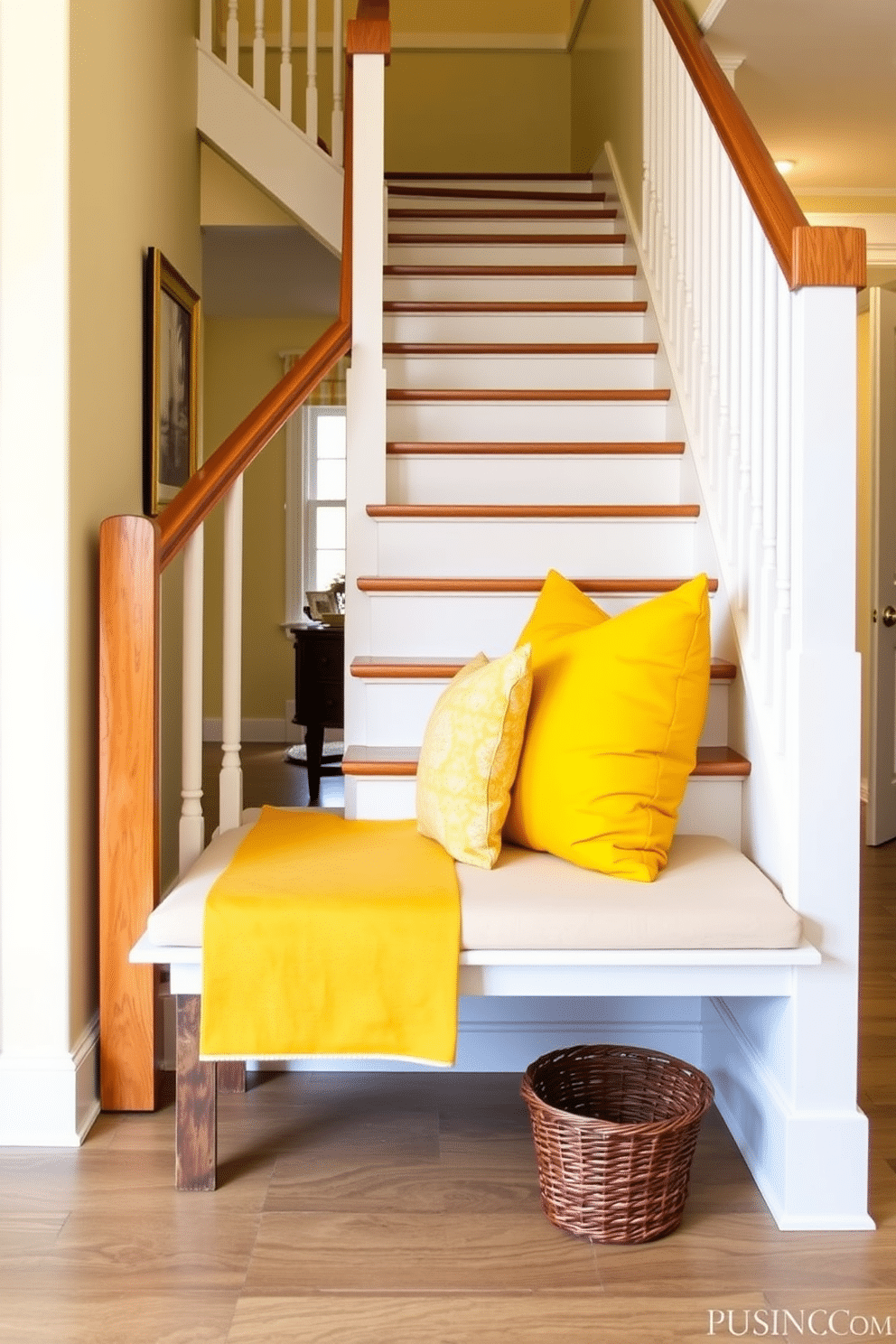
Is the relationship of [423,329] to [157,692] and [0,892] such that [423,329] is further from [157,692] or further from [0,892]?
[0,892]

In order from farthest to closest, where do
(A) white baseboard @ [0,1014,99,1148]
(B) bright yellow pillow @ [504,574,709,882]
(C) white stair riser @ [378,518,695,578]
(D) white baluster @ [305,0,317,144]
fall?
(D) white baluster @ [305,0,317,144] → (C) white stair riser @ [378,518,695,578] → (A) white baseboard @ [0,1014,99,1148] → (B) bright yellow pillow @ [504,574,709,882]

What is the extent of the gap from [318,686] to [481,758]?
11.9 ft

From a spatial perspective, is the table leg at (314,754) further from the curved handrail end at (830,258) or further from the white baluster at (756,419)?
the curved handrail end at (830,258)

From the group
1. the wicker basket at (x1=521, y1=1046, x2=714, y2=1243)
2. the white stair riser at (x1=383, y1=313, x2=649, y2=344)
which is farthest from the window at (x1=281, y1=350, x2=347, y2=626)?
the wicker basket at (x1=521, y1=1046, x2=714, y2=1243)

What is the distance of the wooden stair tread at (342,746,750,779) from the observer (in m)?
2.51

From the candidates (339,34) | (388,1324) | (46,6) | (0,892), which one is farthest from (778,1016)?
(339,34)

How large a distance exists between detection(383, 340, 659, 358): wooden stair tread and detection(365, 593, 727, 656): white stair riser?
3.60ft

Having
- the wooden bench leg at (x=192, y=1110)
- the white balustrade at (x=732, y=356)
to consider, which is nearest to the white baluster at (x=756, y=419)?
the white balustrade at (x=732, y=356)

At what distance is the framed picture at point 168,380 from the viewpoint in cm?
320

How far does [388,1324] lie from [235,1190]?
0.47 m

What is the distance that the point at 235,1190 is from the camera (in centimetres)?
217

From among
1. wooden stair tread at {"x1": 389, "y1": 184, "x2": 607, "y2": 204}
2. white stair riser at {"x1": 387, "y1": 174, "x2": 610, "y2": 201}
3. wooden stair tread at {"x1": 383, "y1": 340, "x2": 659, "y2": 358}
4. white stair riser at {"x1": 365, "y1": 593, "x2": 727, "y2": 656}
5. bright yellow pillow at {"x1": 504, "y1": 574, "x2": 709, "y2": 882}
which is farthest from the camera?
white stair riser at {"x1": 387, "y1": 174, "x2": 610, "y2": 201}

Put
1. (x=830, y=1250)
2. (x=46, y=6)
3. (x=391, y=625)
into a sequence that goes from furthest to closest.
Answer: (x=391, y=625) < (x=46, y=6) < (x=830, y=1250)

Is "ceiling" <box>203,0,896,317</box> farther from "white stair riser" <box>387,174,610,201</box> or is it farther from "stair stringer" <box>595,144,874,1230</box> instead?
"stair stringer" <box>595,144,874,1230</box>
